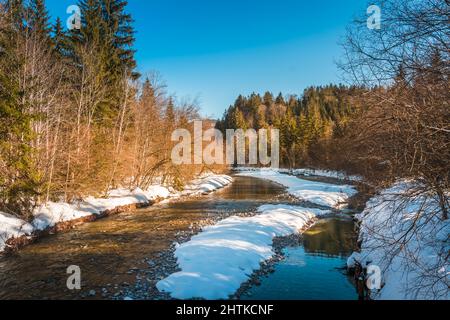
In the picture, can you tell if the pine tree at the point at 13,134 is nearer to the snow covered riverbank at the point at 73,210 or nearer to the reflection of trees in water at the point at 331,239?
the snow covered riverbank at the point at 73,210

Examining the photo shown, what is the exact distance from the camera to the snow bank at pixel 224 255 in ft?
24.8

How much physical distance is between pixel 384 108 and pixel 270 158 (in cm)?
7121

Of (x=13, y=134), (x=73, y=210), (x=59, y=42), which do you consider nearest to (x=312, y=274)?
(x=73, y=210)

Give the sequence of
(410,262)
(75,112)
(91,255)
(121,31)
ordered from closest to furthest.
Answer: (410,262), (91,255), (75,112), (121,31)

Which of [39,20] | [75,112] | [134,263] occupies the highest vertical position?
[39,20]

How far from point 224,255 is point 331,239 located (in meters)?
6.26

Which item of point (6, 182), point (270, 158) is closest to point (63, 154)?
point (6, 182)

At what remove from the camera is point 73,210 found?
16.2m

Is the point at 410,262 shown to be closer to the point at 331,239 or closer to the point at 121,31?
the point at 331,239

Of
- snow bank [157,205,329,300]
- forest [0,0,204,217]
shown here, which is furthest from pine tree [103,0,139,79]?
snow bank [157,205,329,300]

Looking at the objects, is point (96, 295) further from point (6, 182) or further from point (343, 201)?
point (343, 201)

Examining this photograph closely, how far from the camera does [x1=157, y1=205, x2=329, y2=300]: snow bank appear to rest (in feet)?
24.8

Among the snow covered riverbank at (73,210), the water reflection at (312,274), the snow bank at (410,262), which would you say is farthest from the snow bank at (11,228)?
the snow bank at (410,262)

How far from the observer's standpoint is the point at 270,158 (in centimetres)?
7544
